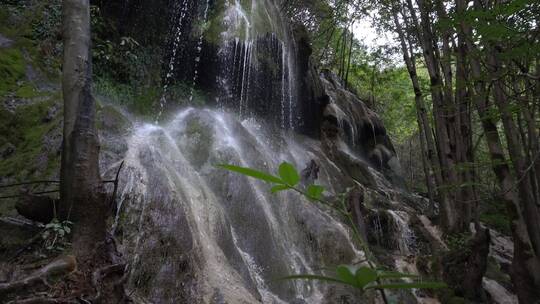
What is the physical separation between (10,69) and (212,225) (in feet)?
14.0

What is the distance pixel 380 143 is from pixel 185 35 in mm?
10959

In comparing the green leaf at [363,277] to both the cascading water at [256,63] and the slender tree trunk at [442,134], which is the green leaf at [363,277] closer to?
the cascading water at [256,63]

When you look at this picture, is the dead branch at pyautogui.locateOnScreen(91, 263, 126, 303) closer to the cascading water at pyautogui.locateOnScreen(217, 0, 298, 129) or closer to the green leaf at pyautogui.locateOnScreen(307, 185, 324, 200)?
the green leaf at pyautogui.locateOnScreen(307, 185, 324, 200)

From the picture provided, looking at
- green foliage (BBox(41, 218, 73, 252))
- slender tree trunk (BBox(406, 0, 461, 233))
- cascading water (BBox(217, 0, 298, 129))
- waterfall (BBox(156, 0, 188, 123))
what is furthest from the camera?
cascading water (BBox(217, 0, 298, 129))

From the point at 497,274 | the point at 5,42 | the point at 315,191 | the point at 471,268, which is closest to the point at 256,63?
the point at 5,42

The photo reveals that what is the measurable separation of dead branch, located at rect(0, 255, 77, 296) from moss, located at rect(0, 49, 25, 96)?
400 centimetres

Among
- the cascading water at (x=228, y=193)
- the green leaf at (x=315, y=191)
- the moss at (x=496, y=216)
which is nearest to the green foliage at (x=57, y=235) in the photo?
the cascading water at (x=228, y=193)

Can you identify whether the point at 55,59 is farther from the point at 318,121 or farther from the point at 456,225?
the point at 456,225

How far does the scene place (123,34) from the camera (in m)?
9.20

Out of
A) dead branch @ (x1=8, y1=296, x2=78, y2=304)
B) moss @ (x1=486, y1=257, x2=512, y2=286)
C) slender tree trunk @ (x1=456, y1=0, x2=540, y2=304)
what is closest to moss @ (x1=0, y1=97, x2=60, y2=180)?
dead branch @ (x1=8, y1=296, x2=78, y2=304)

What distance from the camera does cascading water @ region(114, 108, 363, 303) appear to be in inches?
169

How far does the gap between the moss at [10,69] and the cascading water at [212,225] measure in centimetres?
202

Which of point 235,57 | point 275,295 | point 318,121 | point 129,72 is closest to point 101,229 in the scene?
point 275,295

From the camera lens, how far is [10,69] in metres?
6.10
